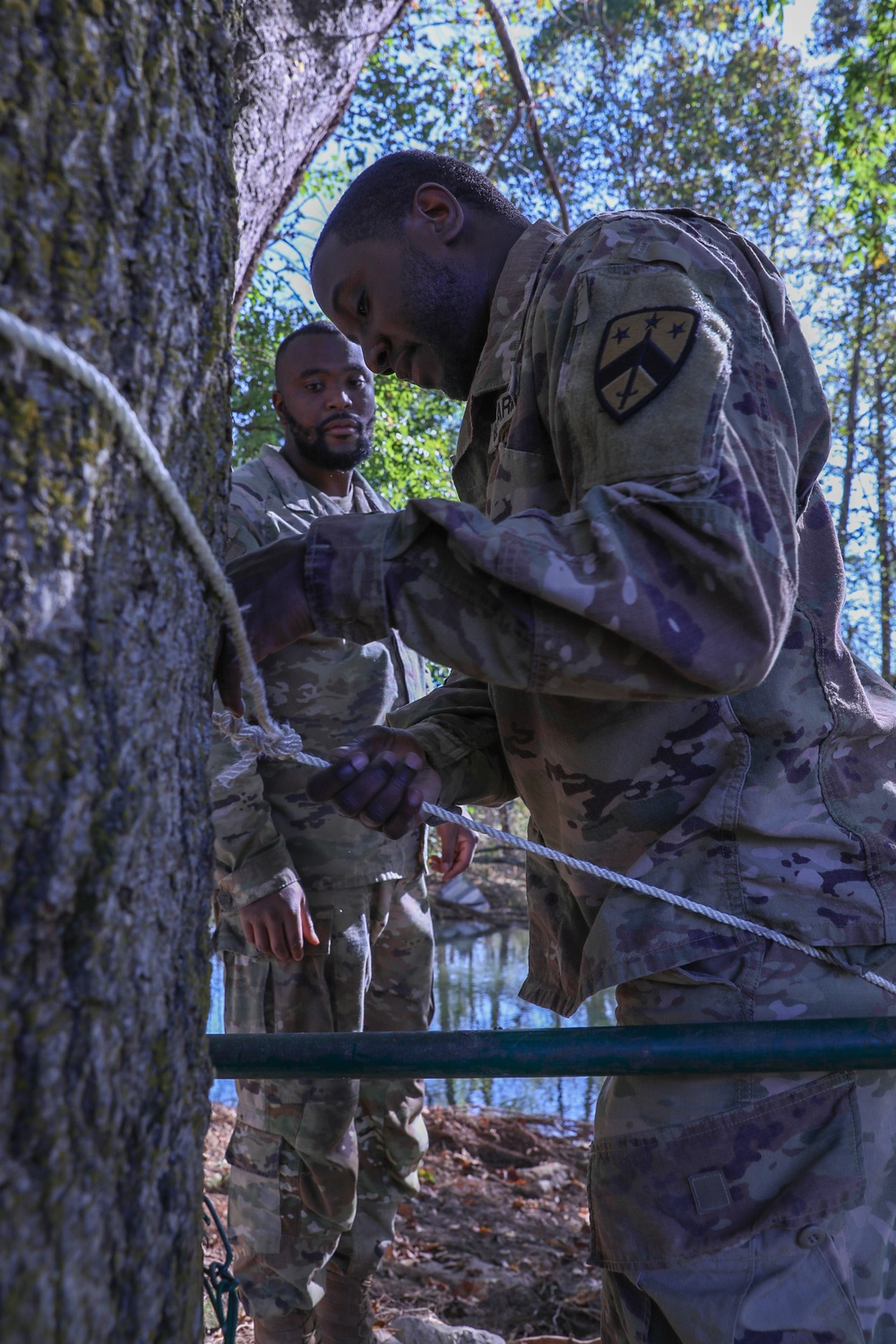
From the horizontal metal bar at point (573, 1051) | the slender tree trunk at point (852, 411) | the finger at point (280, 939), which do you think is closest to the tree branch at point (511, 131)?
the finger at point (280, 939)

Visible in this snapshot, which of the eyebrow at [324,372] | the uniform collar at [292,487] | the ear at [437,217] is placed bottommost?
the ear at [437,217]

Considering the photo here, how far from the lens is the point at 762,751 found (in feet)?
4.68

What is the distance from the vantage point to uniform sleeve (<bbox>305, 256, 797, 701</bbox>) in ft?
3.68

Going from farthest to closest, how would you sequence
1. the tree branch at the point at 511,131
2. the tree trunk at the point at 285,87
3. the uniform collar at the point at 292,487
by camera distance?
the tree branch at the point at 511,131 < the uniform collar at the point at 292,487 < the tree trunk at the point at 285,87

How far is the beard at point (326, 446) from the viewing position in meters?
3.60

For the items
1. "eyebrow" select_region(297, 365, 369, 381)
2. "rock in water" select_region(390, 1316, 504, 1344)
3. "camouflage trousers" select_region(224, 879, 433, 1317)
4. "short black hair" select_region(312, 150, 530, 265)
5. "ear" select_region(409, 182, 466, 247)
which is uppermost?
"eyebrow" select_region(297, 365, 369, 381)

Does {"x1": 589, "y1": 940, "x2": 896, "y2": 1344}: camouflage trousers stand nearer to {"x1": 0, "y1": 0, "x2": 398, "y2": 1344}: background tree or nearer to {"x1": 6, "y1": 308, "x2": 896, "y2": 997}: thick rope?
{"x1": 6, "y1": 308, "x2": 896, "y2": 997}: thick rope

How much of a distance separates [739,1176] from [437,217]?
61.8 inches

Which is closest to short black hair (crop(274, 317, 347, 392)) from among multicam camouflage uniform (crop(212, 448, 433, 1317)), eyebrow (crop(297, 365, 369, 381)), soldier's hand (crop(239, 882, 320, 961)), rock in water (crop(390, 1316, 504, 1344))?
eyebrow (crop(297, 365, 369, 381))

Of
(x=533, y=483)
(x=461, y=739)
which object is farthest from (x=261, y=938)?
(x=533, y=483)

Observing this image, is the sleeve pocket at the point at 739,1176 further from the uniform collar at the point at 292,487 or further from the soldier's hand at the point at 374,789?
the uniform collar at the point at 292,487

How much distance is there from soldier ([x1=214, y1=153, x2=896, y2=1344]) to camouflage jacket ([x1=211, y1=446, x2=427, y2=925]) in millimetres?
1362

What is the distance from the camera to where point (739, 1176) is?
1.34 meters

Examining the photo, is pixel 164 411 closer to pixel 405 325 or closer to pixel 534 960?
pixel 405 325
